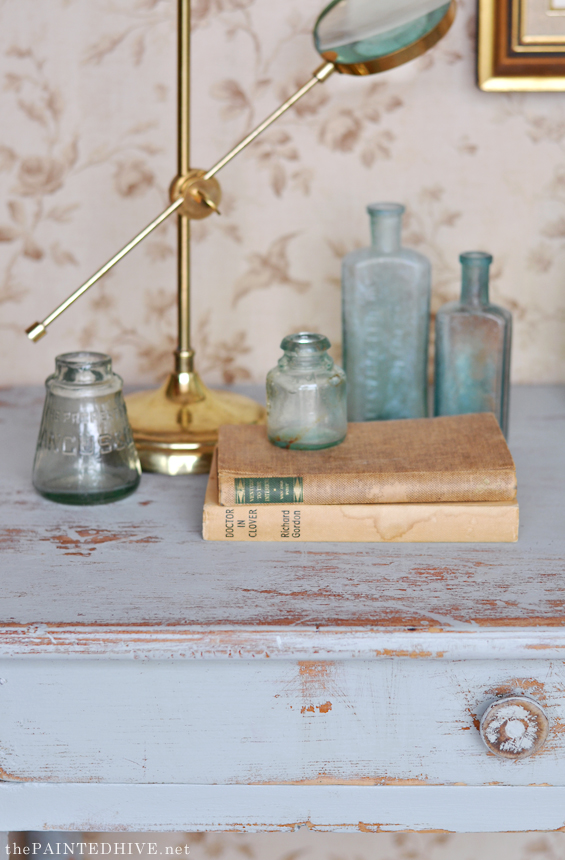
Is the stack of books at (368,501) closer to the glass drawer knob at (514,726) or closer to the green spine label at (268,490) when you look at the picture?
the green spine label at (268,490)

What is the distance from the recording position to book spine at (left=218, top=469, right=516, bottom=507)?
2.03 ft

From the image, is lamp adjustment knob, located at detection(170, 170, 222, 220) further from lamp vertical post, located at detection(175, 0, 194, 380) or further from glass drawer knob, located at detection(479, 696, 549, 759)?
glass drawer knob, located at detection(479, 696, 549, 759)

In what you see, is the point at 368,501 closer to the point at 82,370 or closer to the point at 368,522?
the point at 368,522

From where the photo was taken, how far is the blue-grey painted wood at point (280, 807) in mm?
A: 561

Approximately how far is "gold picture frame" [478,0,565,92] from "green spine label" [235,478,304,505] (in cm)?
63

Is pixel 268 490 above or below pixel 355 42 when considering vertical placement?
below

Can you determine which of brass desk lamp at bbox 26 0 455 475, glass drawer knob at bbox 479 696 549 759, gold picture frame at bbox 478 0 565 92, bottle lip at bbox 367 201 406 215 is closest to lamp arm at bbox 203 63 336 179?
brass desk lamp at bbox 26 0 455 475

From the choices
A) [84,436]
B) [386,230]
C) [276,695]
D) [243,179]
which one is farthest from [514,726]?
[243,179]

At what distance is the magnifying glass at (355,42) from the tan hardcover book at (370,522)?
0.32 m

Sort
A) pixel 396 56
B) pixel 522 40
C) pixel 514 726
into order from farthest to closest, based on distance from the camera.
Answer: pixel 522 40
pixel 396 56
pixel 514 726

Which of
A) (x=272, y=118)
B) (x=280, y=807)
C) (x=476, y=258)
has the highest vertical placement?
(x=272, y=118)

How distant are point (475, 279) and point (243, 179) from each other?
361 mm

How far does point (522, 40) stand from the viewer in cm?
95

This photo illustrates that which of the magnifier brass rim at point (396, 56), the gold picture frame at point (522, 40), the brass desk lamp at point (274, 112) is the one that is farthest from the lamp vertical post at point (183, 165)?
the gold picture frame at point (522, 40)
